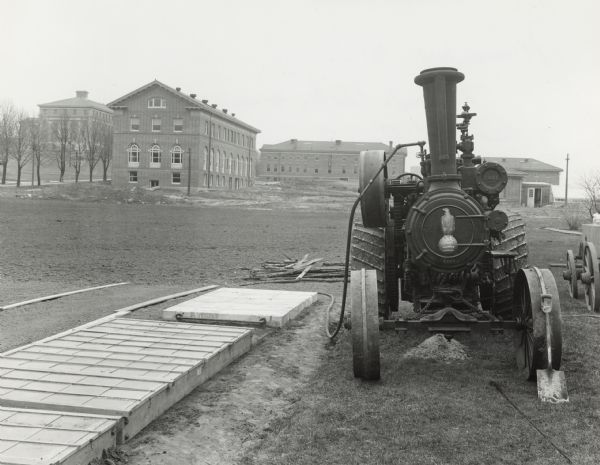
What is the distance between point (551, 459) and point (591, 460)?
0.76 ft

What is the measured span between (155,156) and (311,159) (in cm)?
4438

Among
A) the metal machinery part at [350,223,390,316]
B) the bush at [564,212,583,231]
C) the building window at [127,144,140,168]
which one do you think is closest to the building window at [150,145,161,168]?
the building window at [127,144,140,168]

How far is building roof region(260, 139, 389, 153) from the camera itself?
10312cm

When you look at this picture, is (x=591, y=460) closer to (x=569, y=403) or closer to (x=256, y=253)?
(x=569, y=403)

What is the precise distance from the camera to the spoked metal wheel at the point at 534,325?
498 cm

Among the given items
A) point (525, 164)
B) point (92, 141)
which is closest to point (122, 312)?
point (92, 141)

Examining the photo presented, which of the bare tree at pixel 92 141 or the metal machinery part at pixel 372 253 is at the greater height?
the bare tree at pixel 92 141

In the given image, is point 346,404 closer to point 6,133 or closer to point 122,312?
point 122,312

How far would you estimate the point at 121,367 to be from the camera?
197 inches

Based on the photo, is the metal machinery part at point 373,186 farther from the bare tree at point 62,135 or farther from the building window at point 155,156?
the bare tree at point 62,135

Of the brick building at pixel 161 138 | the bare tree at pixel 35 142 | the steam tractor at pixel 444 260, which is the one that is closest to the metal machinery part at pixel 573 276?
the steam tractor at pixel 444 260

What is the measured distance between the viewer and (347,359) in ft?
20.3

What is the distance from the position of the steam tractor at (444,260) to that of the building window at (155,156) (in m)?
58.7

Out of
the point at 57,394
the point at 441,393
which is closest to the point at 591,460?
the point at 441,393
